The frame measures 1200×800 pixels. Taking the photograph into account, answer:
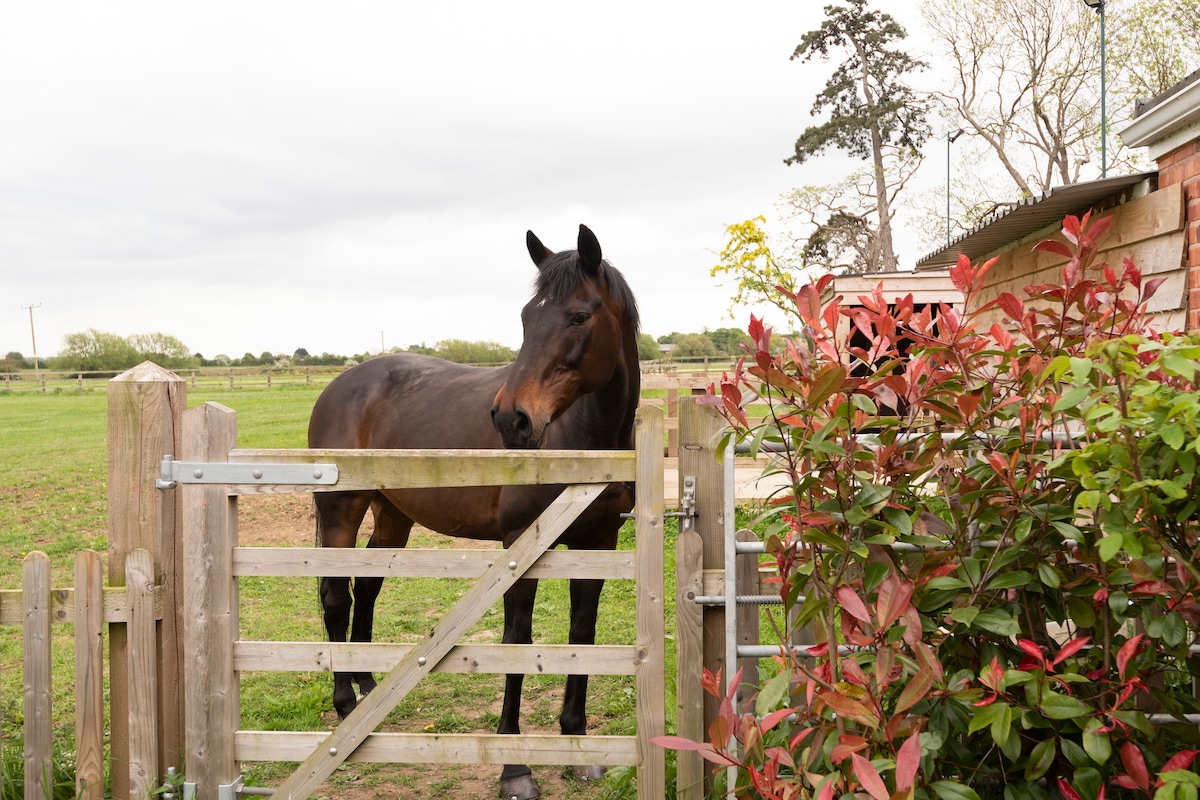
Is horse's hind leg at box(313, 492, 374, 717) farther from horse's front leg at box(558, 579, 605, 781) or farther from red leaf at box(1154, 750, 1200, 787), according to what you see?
red leaf at box(1154, 750, 1200, 787)

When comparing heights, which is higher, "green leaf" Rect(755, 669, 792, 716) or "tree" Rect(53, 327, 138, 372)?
"tree" Rect(53, 327, 138, 372)

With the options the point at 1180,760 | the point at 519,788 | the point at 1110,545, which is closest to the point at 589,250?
the point at 519,788

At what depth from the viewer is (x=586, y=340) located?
11.7 ft

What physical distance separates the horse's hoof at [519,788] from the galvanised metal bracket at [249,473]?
161 centimetres

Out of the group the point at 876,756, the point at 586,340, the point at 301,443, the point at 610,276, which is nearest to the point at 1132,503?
the point at 876,756

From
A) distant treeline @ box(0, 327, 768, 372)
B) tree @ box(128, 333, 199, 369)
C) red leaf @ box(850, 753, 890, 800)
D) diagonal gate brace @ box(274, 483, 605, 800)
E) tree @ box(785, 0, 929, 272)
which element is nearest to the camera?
red leaf @ box(850, 753, 890, 800)

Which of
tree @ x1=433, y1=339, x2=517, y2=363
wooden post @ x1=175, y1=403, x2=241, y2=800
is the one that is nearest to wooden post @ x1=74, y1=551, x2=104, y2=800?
wooden post @ x1=175, y1=403, x2=241, y2=800

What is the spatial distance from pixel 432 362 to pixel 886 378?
413cm

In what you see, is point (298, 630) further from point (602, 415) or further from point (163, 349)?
point (163, 349)

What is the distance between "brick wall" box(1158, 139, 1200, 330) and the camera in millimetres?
4344

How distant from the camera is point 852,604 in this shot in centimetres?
183

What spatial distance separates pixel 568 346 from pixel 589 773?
6.28 feet

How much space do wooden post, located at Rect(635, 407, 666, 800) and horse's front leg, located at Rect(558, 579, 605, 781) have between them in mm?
969

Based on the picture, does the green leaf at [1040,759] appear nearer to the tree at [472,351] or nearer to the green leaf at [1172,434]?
the green leaf at [1172,434]
